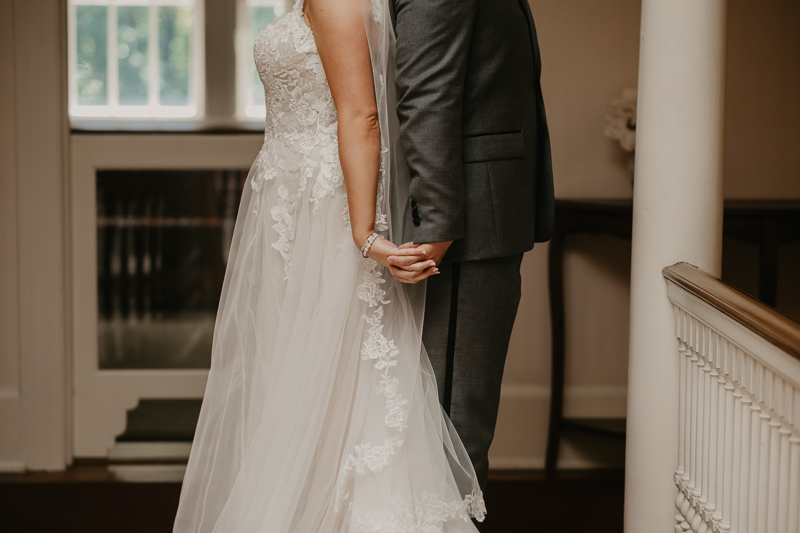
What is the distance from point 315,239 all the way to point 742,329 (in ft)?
2.58

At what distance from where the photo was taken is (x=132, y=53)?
2.63 metres

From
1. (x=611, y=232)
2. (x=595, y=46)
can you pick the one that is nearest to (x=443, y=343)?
(x=611, y=232)

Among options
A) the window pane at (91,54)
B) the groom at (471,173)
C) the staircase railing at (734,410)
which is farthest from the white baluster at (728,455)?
the window pane at (91,54)

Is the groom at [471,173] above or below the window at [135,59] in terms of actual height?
below

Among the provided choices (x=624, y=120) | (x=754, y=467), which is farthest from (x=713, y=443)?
(x=624, y=120)

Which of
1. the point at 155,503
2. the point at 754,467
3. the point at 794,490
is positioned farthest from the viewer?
the point at 155,503

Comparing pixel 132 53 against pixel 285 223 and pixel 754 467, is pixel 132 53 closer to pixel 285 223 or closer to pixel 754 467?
pixel 285 223

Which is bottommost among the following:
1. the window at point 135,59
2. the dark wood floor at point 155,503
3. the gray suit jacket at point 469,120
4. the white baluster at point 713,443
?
the dark wood floor at point 155,503

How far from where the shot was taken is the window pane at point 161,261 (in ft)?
8.53

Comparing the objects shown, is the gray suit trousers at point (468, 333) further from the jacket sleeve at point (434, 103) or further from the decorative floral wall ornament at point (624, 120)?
the decorative floral wall ornament at point (624, 120)

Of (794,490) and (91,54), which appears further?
(91,54)

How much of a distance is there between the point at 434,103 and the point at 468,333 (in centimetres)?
44

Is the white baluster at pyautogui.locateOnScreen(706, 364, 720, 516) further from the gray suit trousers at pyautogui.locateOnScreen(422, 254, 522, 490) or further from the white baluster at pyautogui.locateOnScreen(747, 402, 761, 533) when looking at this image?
the gray suit trousers at pyautogui.locateOnScreen(422, 254, 522, 490)

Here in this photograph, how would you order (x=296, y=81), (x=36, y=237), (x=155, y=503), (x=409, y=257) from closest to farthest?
(x=409, y=257) < (x=296, y=81) < (x=155, y=503) < (x=36, y=237)
